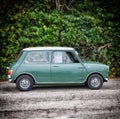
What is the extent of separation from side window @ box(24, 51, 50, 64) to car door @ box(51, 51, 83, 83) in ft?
0.89

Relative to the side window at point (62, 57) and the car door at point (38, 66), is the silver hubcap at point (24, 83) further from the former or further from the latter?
the side window at point (62, 57)

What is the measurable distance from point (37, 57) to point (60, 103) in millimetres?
2918

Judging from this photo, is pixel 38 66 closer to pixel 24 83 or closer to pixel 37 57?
pixel 37 57

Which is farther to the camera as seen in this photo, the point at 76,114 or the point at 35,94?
the point at 35,94

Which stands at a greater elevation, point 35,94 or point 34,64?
point 34,64

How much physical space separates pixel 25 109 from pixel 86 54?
7.50m

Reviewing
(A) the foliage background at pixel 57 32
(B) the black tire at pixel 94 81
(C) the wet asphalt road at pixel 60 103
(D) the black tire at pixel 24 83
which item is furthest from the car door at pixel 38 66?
(A) the foliage background at pixel 57 32

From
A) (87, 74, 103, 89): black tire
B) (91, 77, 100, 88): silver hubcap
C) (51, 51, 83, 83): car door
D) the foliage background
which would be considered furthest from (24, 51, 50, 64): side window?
the foliage background

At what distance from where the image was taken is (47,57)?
46.2ft

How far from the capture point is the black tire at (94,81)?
14.1 metres

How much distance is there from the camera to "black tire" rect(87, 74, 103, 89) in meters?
14.1

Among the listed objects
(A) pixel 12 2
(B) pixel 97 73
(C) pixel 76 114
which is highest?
(A) pixel 12 2

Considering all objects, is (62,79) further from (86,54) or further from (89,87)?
(86,54)

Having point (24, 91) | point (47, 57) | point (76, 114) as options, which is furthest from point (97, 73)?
point (76, 114)
